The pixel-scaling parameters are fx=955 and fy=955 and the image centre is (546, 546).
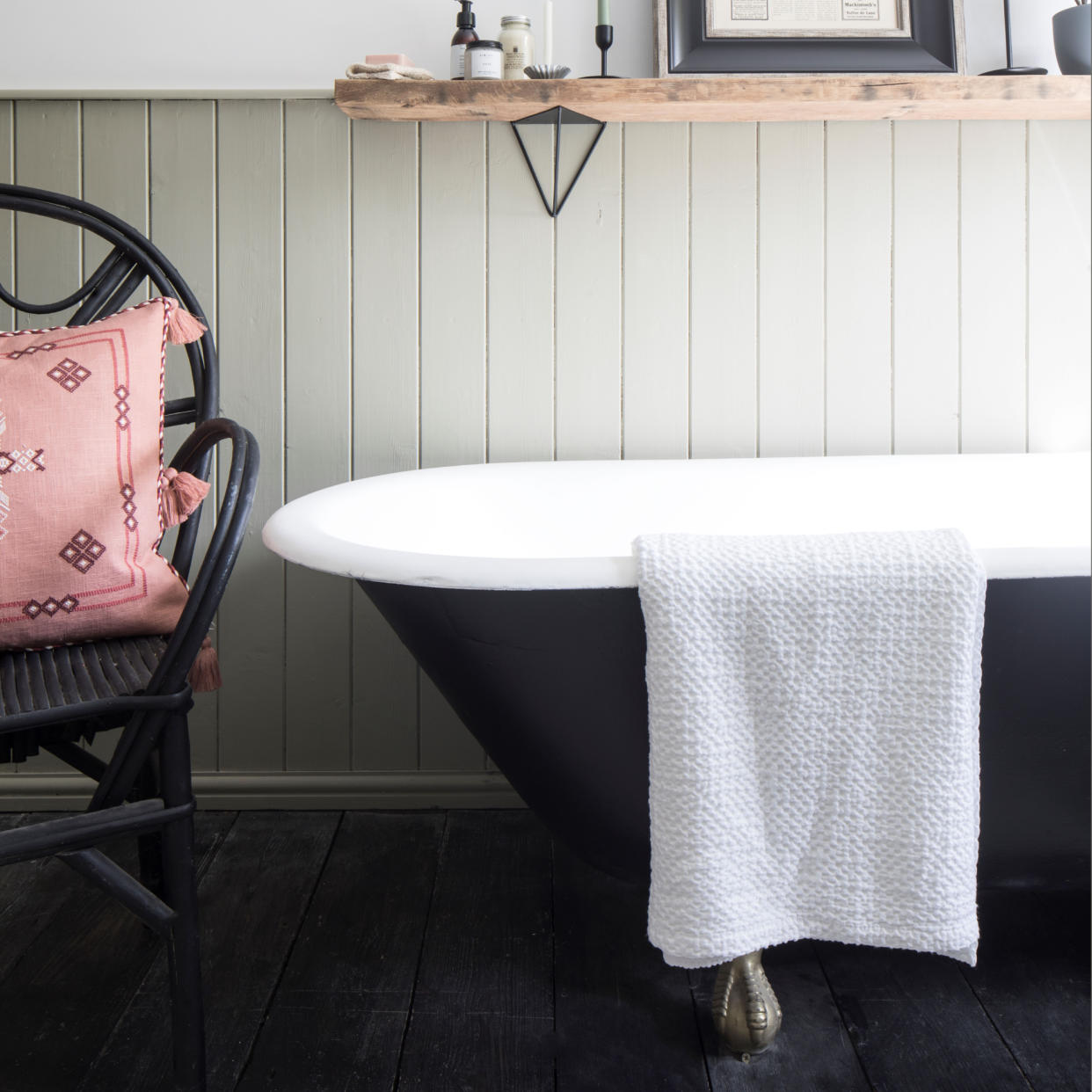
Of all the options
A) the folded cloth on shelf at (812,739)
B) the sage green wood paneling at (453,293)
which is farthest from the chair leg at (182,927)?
the sage green wood paneling at (453,293)

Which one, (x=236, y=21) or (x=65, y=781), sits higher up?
(x=236, y=21)

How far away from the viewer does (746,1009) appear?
1.08 m

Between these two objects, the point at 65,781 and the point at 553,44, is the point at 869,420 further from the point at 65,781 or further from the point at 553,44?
the point at 65,781

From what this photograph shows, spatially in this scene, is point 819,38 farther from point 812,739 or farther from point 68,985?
point 68,985

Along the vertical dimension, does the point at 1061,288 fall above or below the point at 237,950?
above

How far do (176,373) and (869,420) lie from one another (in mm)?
1275

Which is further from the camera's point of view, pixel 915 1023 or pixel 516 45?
pixel 516 45

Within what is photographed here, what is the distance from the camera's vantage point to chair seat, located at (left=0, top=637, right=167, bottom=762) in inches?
37.5

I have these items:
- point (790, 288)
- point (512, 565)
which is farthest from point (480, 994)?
point (790, 288)

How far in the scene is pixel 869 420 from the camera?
1784 millimetres

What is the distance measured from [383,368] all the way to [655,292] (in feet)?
1.69

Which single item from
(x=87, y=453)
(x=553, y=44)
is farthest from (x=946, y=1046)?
(x=553, y=44)

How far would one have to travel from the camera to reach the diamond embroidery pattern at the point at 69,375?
1134 millimetres

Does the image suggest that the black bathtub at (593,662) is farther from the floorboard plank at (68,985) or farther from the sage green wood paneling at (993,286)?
the floorboard plank at (68,985)
